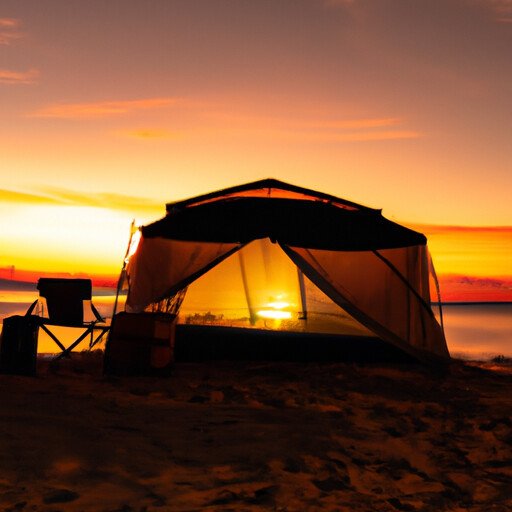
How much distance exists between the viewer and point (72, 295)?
7188mm

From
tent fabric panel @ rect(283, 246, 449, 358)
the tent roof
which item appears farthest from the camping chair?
tent fabric panel @ rect(283, 246, 449, 358)

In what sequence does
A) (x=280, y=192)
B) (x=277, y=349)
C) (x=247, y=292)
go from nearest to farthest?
(x=277, y=349)
(x=280, y=192)
(x=247, y=292)

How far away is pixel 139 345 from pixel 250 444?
2826 millimetres

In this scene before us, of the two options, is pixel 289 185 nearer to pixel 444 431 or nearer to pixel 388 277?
pixel 388 277

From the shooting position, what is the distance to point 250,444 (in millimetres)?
4004

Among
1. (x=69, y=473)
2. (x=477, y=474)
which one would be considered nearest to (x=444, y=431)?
(x=477, y=474)

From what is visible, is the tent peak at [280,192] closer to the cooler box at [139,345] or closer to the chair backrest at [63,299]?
the chair backrest at [63,299]

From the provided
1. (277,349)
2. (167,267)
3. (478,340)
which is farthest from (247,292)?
(478,340)

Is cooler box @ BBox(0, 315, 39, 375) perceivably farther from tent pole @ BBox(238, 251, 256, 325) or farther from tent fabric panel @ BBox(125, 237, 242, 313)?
tent pole @ BBox(238, 251, 256, 325)

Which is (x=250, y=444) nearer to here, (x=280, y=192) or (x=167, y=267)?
(x=167, y=267)

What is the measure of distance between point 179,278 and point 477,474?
4.51m

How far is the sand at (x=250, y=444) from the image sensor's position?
310cm

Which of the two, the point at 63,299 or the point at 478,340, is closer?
the point at 63,299

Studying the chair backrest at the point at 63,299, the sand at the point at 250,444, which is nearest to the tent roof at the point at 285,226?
the chair backrest at the point at 63,299
